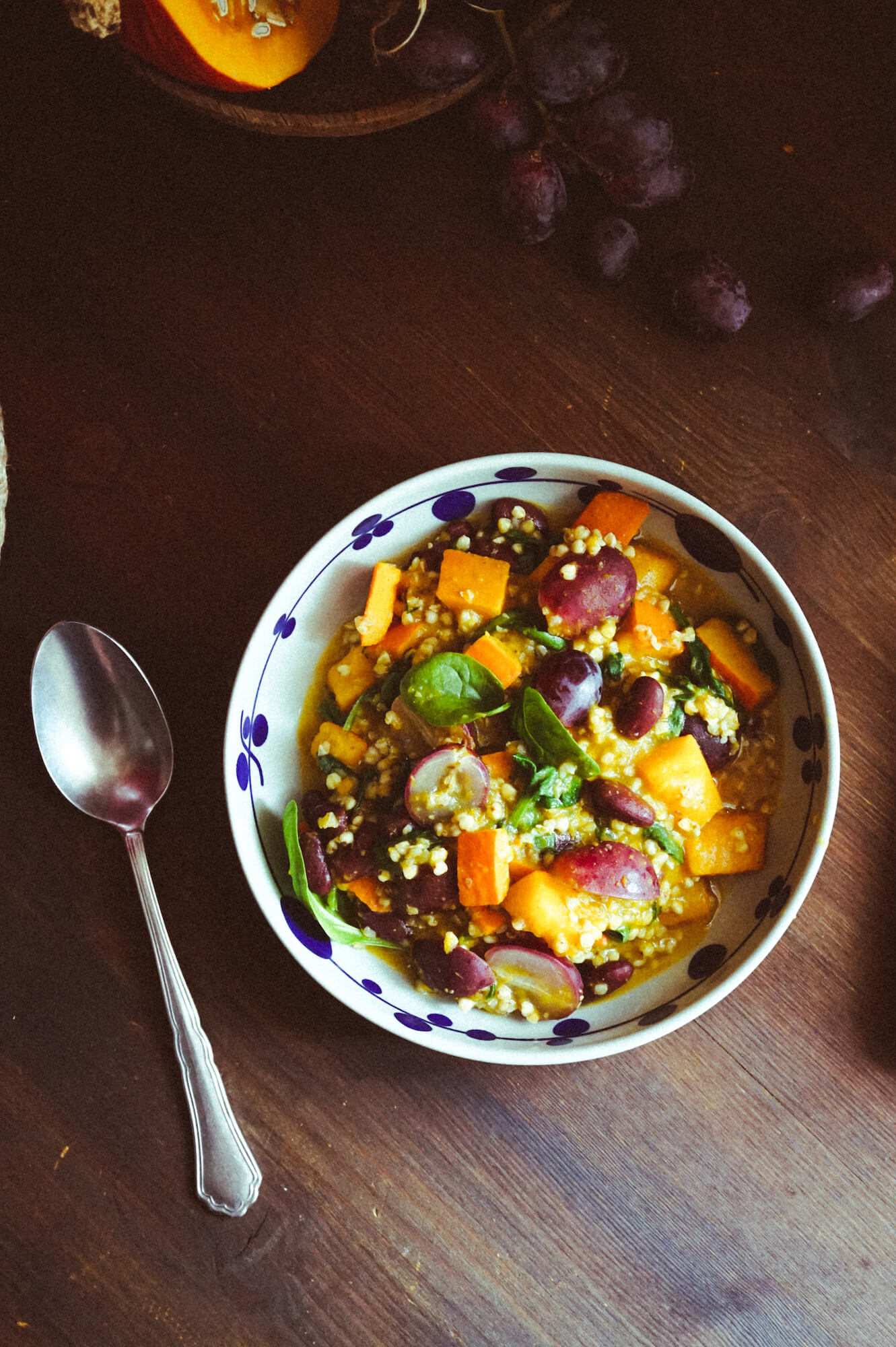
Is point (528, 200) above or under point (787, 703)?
above

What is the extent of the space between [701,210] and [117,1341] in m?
2.52

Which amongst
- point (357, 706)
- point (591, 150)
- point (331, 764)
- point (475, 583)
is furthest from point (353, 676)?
point (591, 150)

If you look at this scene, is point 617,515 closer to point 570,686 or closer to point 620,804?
point 570,686

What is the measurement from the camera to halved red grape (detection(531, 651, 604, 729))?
5.38 ft

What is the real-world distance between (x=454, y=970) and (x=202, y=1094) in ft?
2.10

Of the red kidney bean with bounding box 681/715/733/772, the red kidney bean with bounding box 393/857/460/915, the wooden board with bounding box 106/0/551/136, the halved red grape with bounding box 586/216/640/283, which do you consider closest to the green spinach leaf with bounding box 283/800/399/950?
the red kidney bean with bounding box 393/857/460/915

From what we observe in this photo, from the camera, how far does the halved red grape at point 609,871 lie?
1.63 meters

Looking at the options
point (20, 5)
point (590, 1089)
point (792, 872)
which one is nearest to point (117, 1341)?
point (590, 1089)

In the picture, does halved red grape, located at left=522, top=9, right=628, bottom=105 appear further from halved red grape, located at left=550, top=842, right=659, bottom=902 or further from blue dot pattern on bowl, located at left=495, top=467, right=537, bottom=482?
halved red grape, located at left=550, top=842, right=659, bottom=902

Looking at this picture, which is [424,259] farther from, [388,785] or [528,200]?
[388,785]

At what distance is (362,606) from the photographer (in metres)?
1.86

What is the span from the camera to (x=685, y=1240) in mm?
1910

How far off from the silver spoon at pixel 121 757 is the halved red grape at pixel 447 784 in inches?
21.7

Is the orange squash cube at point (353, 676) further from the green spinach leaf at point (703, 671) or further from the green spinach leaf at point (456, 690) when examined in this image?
the green spinach leaf at point (703, 671)
